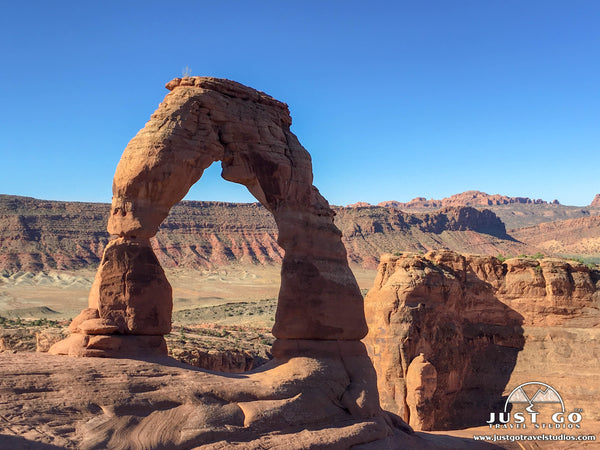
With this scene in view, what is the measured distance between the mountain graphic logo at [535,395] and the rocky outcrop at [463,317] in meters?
0.53

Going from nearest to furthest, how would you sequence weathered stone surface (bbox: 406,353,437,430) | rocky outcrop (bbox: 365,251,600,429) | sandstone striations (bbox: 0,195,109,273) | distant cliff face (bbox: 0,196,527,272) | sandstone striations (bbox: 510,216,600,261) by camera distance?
weathered stone surface (bbox: 406,353,437,430) → rocky outcrop (bbox: 365,251,600,429) → sandstone striations (bbox: 0,195,109,273) → distant cliff face (bbox: 0,196,527,272) → sandstone striations (bbox: 510,216,600,261)

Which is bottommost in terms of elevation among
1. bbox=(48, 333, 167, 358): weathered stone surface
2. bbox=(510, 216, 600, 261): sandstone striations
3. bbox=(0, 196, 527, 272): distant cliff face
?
bbox=(48, 333, 167, 358): weathered stone surface

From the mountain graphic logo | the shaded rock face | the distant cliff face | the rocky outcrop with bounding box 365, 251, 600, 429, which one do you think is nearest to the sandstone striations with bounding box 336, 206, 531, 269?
the distant cliff face

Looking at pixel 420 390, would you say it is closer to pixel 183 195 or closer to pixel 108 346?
pixel 183 195

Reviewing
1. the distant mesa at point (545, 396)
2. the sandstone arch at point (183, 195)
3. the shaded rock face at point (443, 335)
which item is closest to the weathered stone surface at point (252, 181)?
the sandstone arch at point (183, 195)

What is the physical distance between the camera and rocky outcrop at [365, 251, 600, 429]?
22.6 m

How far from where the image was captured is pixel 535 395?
24109 mm

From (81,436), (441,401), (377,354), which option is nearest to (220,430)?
(81,436)

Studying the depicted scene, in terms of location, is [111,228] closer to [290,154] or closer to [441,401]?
[290,154]

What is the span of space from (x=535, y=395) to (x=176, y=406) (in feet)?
59.0

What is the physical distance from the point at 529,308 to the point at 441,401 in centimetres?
611

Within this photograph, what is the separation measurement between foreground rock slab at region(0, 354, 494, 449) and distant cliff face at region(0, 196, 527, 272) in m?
80.9

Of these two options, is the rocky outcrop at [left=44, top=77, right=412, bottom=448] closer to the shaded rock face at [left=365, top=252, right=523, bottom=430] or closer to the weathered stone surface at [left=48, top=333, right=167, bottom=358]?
the weathered stone surface at [left=48, top=333, right=167, bottom=358]

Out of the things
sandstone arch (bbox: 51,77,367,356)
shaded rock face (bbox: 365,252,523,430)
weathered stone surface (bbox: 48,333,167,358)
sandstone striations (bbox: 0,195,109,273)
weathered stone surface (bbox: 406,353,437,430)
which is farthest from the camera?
sandstone striations (bbox: 0,195,109,273)
